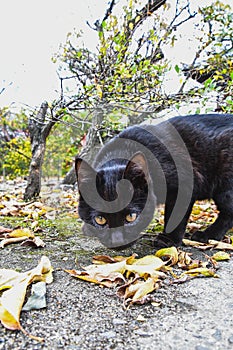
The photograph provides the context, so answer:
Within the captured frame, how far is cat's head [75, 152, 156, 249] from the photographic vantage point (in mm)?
1718

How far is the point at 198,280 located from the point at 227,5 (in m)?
3.77

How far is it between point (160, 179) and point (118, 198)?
30 cm

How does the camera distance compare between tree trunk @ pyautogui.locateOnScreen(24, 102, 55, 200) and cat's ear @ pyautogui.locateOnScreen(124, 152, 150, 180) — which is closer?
cat's ear @ pyautogui.locateOnScreen(124, 152, 150, 180)

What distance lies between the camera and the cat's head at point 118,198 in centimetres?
172

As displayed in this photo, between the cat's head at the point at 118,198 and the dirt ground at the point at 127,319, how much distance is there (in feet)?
1.24

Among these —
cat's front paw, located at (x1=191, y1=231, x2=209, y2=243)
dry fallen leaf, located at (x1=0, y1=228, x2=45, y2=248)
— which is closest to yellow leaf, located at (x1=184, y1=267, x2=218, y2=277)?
cat's front paw, located at (x1=191, y1=231, x2=209, y2=243)

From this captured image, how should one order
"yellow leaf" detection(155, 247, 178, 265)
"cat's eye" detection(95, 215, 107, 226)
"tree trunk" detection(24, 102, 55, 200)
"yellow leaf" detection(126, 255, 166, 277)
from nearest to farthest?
"yellow leaf" detection(126, 255, 166, 277) → "yellow leaf" detection(155, 247, 178, 265) → "cat's eye" detection(95, 215, 107, 226) → "tree trunk" detection(24, 102, 55, 200)

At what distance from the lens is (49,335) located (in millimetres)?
886

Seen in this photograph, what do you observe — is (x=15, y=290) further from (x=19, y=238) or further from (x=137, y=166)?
(x=137, y=166)

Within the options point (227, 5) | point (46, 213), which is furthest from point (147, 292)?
point (227, 5)

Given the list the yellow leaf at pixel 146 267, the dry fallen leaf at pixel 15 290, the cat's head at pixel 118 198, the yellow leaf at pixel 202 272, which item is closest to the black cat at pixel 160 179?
the cat's head at pixel 118 198

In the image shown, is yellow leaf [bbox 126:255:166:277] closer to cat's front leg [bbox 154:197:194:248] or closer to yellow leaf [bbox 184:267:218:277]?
yellow leaf [bbox 184:267:218:277]

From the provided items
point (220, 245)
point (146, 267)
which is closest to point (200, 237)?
point (220, 245)

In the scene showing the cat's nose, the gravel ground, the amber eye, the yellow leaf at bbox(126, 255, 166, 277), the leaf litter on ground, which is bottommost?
the gravel ground
